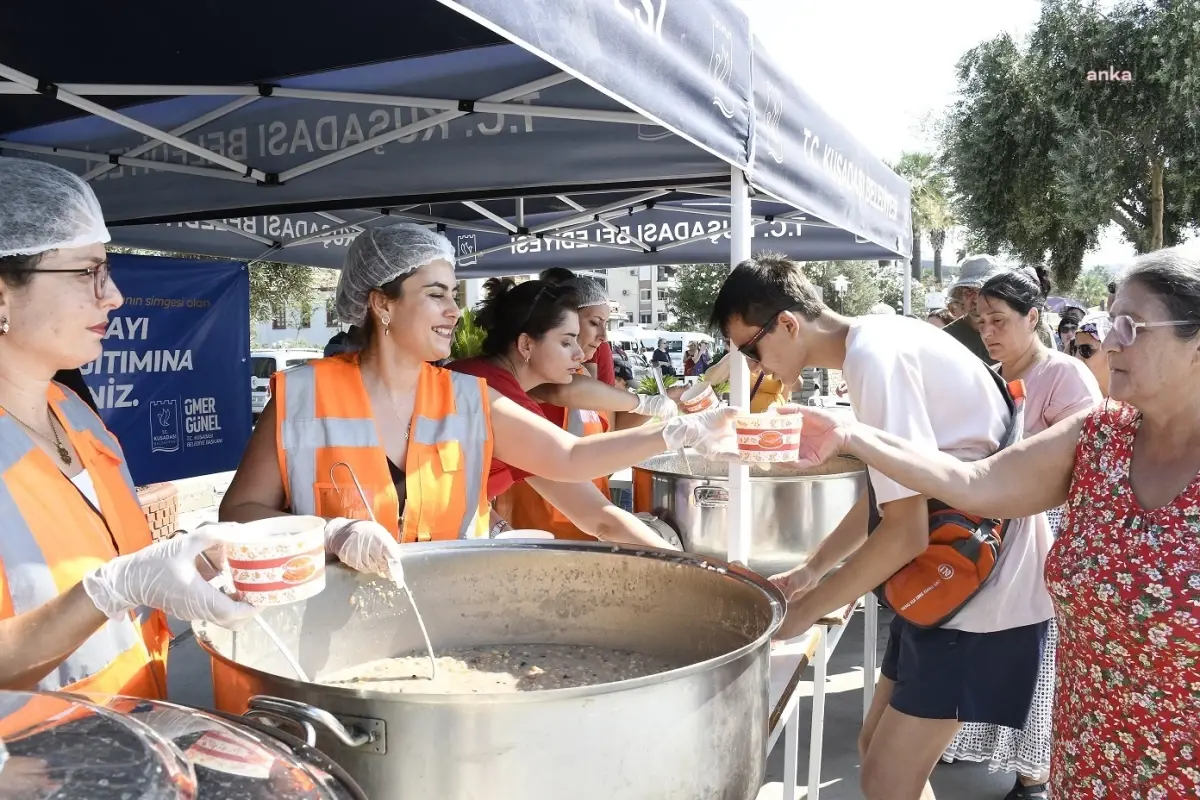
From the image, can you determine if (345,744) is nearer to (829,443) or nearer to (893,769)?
(829,443)

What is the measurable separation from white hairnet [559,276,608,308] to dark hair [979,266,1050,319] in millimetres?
1695

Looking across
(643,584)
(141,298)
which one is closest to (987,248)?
(141,298)

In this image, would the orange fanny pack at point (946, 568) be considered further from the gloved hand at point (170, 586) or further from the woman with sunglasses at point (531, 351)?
the gloved hand at point (170, 586)

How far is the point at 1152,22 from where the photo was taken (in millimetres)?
15227

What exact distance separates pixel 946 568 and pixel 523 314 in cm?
171

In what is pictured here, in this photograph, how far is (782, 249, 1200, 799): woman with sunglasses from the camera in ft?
4.91

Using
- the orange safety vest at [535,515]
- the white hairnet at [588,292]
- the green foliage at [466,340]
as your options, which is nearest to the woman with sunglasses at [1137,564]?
the orange safety vest at [535,515]

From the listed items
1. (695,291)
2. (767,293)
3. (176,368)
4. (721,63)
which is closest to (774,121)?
(721,63)

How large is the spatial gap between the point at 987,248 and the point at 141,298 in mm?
17030

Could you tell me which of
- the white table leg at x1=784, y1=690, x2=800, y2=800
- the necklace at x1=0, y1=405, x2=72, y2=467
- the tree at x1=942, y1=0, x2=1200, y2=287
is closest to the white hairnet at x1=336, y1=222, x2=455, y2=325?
the necklace at x1=0, y1=405, x2=72, y2=467

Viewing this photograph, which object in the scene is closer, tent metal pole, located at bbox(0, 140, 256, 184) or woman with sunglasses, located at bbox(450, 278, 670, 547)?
woman with sunglasses, located at bbox(450, 278, 670, 547)

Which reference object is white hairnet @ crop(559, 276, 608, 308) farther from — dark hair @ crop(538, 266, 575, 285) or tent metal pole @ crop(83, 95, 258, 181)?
tent metal pole @ crop(83, 95, 258, 181)

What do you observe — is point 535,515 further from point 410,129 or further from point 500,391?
point 410,129

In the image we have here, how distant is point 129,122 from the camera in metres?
2.83
